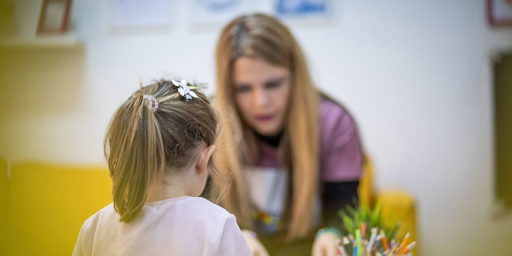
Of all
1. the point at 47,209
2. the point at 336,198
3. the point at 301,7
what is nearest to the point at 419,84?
the point at 301,7

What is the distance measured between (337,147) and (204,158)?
0.65 metres

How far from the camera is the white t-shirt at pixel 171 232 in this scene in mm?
468

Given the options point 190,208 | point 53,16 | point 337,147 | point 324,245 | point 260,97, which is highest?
point 53,16

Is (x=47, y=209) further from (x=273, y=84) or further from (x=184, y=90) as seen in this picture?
(x=273, y=84)

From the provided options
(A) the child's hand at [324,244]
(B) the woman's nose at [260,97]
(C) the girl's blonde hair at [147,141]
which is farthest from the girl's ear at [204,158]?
(B) the woman's nose at [260,97]

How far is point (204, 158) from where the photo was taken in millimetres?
538

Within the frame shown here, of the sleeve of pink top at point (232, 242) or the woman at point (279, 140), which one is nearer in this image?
the sleeve of pink top at point (232, 242)

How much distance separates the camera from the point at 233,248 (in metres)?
0.47

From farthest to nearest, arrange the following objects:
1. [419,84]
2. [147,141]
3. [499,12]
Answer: [419,84] → [499,12] → [147,141]

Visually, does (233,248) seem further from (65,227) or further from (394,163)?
(394,163)

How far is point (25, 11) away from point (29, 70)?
13cm

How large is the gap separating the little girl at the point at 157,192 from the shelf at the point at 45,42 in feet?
1.65

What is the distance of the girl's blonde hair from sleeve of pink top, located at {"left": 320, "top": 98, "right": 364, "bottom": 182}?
0.65 m

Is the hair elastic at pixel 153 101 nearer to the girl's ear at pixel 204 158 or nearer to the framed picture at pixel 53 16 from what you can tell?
the girl's ear at pixel 204 158
